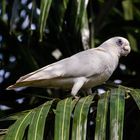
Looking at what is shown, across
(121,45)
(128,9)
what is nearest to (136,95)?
(121,45)

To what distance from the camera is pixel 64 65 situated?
227 cm

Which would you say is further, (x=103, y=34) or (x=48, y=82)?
(x=103, y=34)

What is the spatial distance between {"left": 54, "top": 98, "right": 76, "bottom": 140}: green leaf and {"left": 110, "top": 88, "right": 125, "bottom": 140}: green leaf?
12cm

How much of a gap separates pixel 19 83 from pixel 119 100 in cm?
68

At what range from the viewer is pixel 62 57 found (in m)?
3.14

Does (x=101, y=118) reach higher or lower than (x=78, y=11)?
lower

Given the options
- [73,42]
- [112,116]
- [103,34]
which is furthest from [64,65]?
[103,34]

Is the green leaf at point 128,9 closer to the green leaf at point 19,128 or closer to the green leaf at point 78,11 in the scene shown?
the green leaf at point 78,11

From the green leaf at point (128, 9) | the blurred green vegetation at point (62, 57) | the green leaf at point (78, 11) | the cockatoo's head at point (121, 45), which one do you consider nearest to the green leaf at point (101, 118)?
the blurred green vegetation at point (62, 57)

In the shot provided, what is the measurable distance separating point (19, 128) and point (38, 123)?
2.2 inches

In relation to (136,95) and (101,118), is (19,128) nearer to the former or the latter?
(101,118)

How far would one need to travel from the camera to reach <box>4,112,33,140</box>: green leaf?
140 centimetres

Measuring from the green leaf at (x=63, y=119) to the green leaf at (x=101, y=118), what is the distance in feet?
0.27

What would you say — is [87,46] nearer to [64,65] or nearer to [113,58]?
[113,58]
